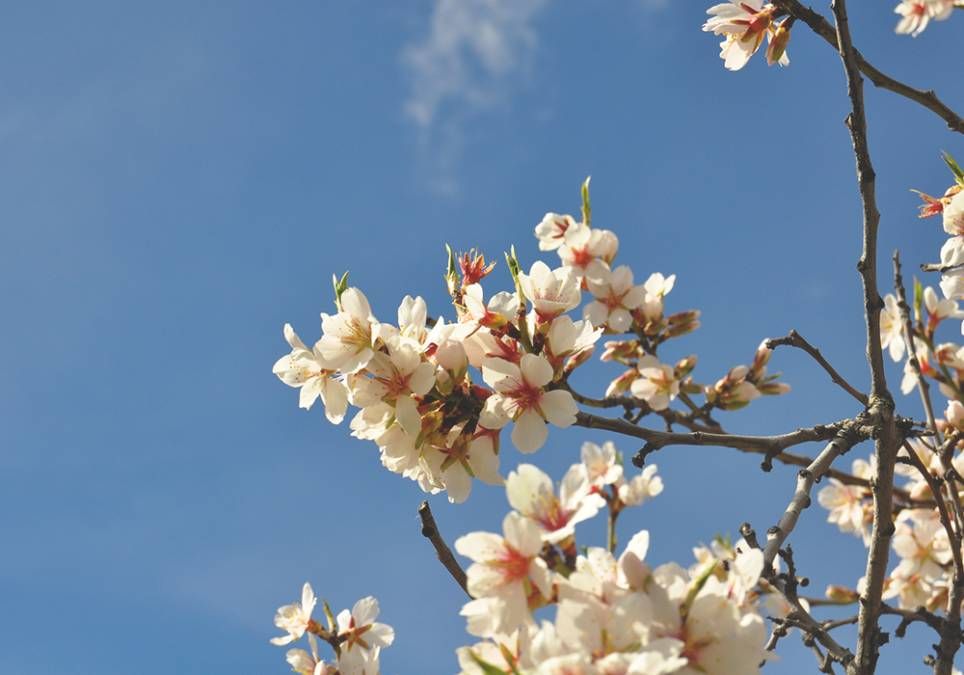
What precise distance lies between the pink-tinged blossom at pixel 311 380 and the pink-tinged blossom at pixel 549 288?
1.55 feet

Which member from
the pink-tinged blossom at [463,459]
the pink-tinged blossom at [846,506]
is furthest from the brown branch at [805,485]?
the pink-tinged blossom at [846,506]

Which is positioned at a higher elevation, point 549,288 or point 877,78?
point 877,78

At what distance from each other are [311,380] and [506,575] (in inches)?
32.6

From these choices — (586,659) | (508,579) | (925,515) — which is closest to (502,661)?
(508,579)

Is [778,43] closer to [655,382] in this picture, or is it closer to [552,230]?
[552,230]

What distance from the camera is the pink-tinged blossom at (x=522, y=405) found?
187cm

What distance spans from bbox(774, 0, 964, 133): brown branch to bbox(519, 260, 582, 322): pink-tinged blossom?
3.12 feet

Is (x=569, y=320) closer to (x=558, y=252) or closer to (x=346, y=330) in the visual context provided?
(x=346, y=330)

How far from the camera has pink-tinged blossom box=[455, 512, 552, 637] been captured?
1.32 meters

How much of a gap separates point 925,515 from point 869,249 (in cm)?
180

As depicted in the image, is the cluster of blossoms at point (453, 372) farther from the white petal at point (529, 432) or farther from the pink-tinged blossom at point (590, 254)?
the pink-tinged blossom at point (590, 254)

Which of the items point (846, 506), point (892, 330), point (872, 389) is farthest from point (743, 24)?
point (846, 506)

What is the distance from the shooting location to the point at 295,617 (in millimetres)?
2535

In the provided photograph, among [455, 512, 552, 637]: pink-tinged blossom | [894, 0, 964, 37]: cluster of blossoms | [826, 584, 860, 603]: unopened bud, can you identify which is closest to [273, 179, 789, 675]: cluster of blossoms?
[455, 512, 552, 637]: pink-tinged blossom
